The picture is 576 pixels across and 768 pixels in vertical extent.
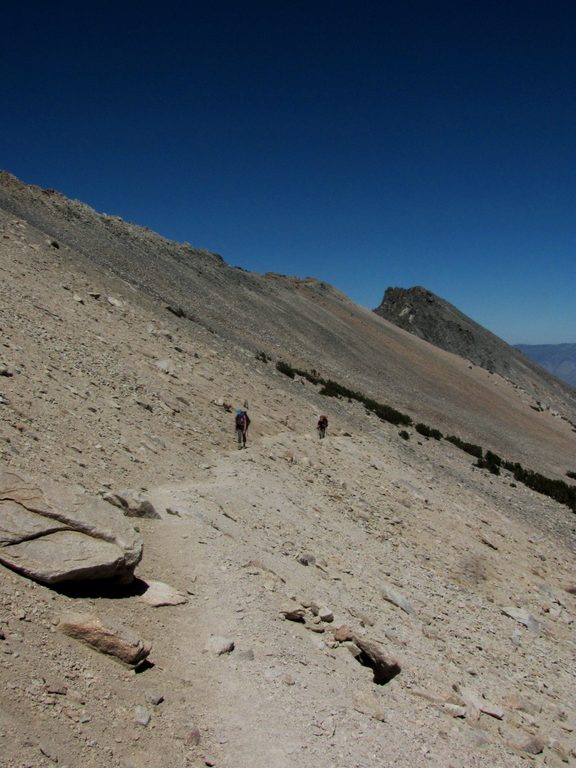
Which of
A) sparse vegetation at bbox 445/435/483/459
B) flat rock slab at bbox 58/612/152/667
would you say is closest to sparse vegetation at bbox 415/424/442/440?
sparse vegetation at bbox 445/435/483/459

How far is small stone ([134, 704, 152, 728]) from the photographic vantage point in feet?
19.0

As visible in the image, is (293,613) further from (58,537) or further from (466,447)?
(466,447)

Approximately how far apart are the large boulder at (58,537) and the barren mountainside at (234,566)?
0.09 feet

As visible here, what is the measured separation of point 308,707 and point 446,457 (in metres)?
21.5

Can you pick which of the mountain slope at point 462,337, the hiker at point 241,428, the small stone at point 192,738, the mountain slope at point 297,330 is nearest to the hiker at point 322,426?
the hiker at point 241,428

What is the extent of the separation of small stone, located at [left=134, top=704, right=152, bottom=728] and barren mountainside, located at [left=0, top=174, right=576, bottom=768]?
2 centimetres

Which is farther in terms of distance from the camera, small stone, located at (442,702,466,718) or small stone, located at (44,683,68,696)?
small stone, located at (442,702,466,718)

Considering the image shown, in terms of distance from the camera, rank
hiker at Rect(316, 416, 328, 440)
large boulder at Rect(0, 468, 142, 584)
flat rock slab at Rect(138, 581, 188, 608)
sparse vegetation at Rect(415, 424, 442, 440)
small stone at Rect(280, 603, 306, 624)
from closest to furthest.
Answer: large boulder at Rect(0, 468, 142, 584) < flat rock slab at Rect(138, 581, 188, 608) < small stone at Rect(280, 603, 306, 624) < hiker at Rect(316, 416, 328, 440) < sparse vegetation at Rect(415, 424, 442, 440)

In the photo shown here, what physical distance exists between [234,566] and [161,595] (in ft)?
6.08

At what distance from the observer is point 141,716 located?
5852 millimetres

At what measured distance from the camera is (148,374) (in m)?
18.2

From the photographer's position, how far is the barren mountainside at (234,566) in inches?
244

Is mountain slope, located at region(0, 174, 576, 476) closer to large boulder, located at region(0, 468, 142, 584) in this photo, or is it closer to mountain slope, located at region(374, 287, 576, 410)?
large boulder, located at region(0, 468, 142, 584)

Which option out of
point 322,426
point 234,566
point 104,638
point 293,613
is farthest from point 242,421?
point 104,638
